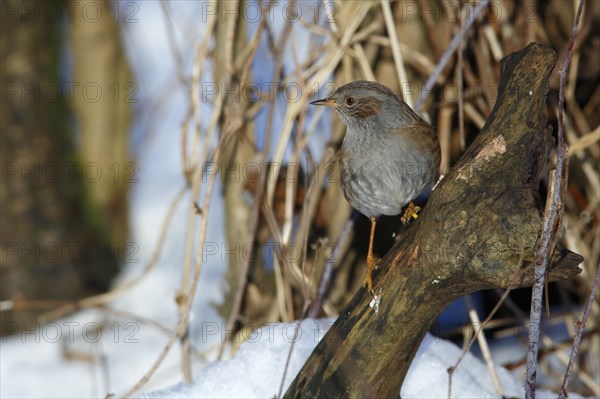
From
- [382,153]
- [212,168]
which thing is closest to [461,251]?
[382,153]

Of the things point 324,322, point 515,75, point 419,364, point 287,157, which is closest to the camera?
point 515,75

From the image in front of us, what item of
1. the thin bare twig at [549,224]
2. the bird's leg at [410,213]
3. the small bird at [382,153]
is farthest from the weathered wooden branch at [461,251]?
the bird's leg at [410,213]

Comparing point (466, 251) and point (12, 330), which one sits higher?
point (466, 251)

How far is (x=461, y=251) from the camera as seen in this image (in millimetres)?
1920

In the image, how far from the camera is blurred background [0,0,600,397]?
Answer: 2896 millimetres

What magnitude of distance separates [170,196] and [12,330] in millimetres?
1149

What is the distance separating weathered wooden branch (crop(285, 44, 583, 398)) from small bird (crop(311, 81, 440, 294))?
17 centimetres

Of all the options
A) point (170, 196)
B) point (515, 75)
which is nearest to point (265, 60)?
point (170, 196)

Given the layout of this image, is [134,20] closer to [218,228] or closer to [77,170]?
[77,170]

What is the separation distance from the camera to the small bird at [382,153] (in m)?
2.25

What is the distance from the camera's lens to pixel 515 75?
204cm

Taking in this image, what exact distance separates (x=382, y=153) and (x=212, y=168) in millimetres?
731

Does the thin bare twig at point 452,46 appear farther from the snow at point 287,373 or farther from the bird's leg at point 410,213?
the snow at point 287,373

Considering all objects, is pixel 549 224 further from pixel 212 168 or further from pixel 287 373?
pixel 212 168
